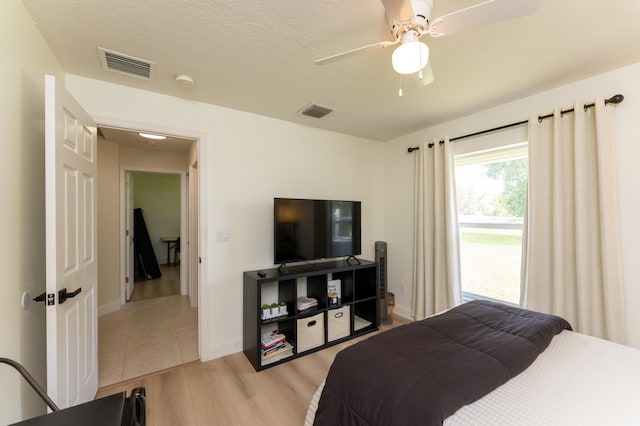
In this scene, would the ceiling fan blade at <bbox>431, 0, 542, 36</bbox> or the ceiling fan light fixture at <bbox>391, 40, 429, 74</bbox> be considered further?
the ceiling fan light fixture at <bbox>391, 40, 429, 74</bbox>

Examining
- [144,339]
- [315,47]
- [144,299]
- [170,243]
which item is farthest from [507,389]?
[170,243]

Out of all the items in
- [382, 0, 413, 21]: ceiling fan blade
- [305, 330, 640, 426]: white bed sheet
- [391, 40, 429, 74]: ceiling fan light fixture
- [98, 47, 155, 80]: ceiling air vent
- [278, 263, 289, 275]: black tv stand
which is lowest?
[305, 330, 640, 426]: white bed sheet

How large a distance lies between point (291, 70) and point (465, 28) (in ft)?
3.81

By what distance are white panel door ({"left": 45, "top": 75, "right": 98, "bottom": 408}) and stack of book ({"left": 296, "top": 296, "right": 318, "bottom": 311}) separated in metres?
1.62

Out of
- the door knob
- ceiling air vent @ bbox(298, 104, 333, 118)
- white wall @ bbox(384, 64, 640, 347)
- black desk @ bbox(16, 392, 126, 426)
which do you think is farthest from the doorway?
white wall @ bbox(384, 64, 640, 347)

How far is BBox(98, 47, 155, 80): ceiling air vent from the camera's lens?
5.66ft

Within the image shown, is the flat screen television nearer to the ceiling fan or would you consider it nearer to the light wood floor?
the light wood floor

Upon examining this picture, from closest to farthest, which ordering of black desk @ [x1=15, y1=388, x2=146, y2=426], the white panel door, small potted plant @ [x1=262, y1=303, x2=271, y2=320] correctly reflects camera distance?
black desk @ [x1=15, y1=388, x2=146, y2=426]
the white panel door
small potted plant @ [x1=262, y1=303, x2=271, y2=320]

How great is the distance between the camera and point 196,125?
2443 mm

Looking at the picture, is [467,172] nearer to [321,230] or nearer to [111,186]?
[321,230]

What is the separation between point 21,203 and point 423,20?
2.13 metres

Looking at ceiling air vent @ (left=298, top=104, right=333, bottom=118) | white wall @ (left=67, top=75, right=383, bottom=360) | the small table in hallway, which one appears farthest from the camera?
the small table in hallway

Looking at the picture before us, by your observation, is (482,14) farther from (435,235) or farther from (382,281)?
(382,281)

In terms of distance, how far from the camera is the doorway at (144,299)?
2.49 m
